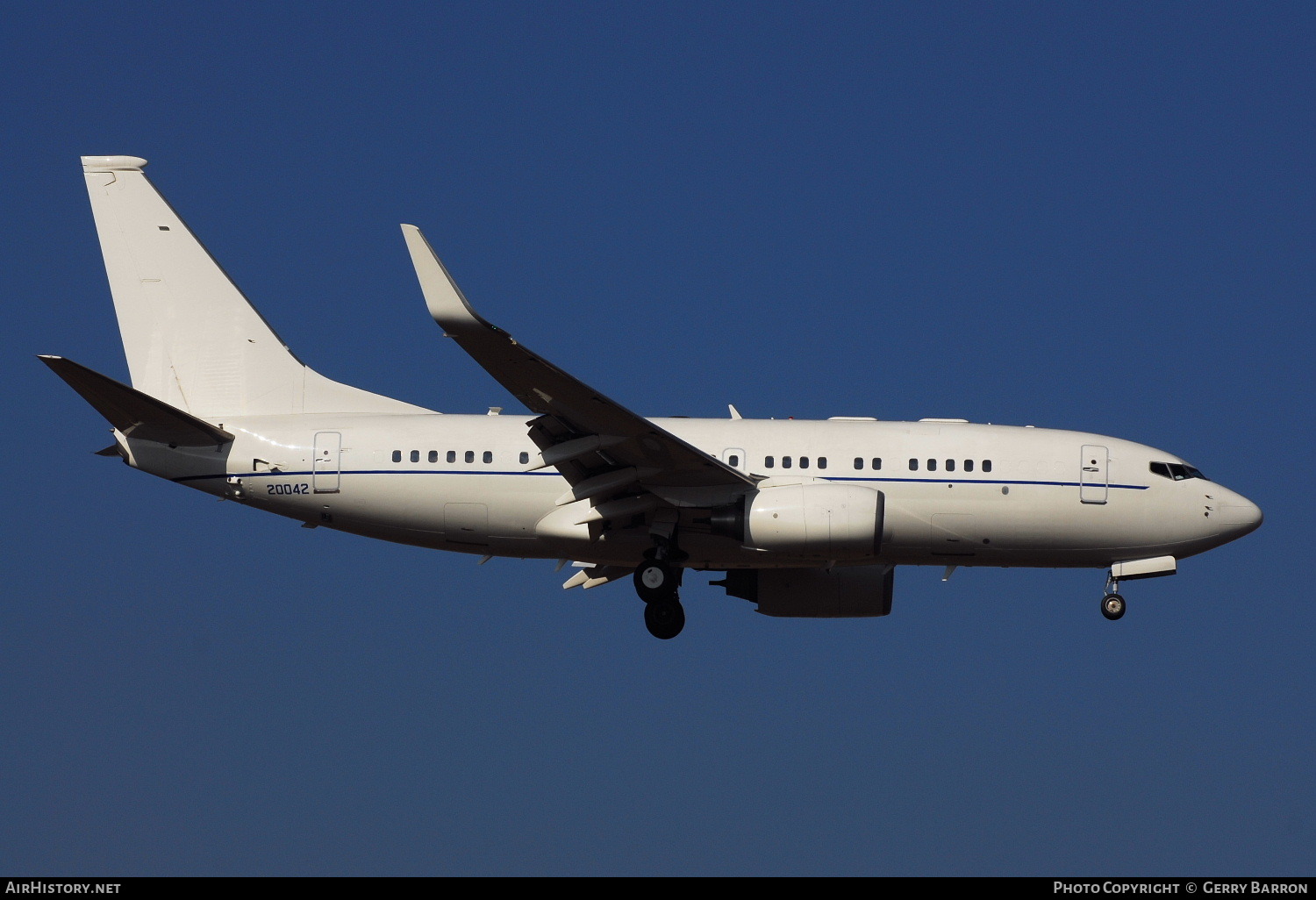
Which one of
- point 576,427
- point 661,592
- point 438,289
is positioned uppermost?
point 438,289

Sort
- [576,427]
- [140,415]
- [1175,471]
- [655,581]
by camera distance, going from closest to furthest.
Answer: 1. [576,427]
2. [655,581]
3. [140,415]
4. [1175,471]

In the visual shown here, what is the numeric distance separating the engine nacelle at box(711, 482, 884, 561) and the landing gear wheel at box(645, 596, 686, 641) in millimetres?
2171

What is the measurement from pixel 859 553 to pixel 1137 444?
7.07 m

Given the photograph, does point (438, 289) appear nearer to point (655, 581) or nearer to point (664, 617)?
point (655, 581)

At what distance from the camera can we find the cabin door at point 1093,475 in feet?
106

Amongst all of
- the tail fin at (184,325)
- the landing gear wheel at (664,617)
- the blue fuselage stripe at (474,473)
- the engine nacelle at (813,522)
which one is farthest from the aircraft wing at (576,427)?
the tail fin at (184,325)

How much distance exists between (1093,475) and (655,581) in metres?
8.88

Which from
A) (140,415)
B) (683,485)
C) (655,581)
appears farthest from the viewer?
(140,415)

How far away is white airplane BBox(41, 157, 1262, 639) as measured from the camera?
30.4m

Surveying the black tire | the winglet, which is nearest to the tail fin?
the black tire

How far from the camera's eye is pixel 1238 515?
3294cm

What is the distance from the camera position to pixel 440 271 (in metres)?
25.6

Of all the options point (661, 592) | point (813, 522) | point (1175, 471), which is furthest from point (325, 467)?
point (1175, 471)
